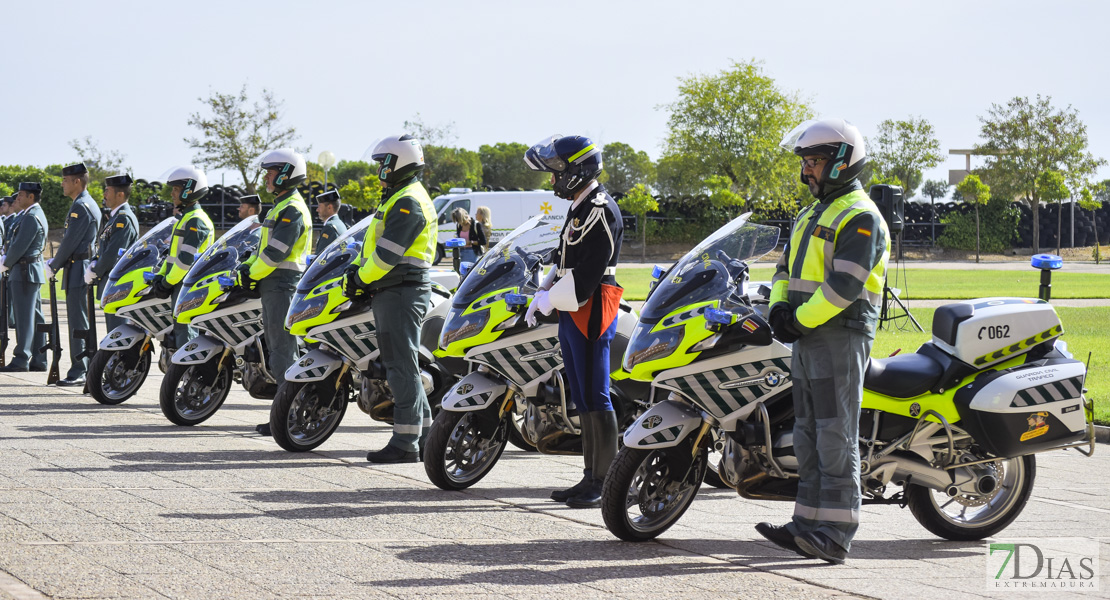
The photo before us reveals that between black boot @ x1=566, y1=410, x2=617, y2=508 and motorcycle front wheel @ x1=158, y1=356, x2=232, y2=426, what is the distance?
3.93 m

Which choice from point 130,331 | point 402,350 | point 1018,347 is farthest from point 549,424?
point 130,331

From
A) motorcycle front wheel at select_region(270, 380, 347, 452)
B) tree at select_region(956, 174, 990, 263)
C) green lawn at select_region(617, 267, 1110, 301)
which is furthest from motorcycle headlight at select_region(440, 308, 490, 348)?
tree at select_region(956, 174, 990, 263)

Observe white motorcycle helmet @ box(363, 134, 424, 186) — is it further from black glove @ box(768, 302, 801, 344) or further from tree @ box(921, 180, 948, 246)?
tree @ box(921, 180, 948, 246)

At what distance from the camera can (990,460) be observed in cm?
582

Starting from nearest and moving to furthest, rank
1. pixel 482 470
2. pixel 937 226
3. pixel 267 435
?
pixel 482 470 → pixel 267 435 → pixel 937 226

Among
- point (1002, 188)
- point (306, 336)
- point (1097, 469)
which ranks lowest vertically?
point (1097, 469)

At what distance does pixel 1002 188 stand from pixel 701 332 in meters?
57.0

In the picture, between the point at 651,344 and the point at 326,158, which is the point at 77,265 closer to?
the point at 651,344

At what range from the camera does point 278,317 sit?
9.39m

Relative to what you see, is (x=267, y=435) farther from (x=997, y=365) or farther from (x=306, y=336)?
(x=997, y=365)

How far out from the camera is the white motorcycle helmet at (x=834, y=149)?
5.50 m

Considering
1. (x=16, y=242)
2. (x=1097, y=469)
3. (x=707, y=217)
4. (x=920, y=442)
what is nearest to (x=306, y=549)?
(x=920, y=442)

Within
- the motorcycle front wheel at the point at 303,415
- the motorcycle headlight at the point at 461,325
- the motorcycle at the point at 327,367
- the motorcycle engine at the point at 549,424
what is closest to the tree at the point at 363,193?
the motorcycle at the point at 327,367

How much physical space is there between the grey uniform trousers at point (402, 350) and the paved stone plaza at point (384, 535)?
0.32 meters
